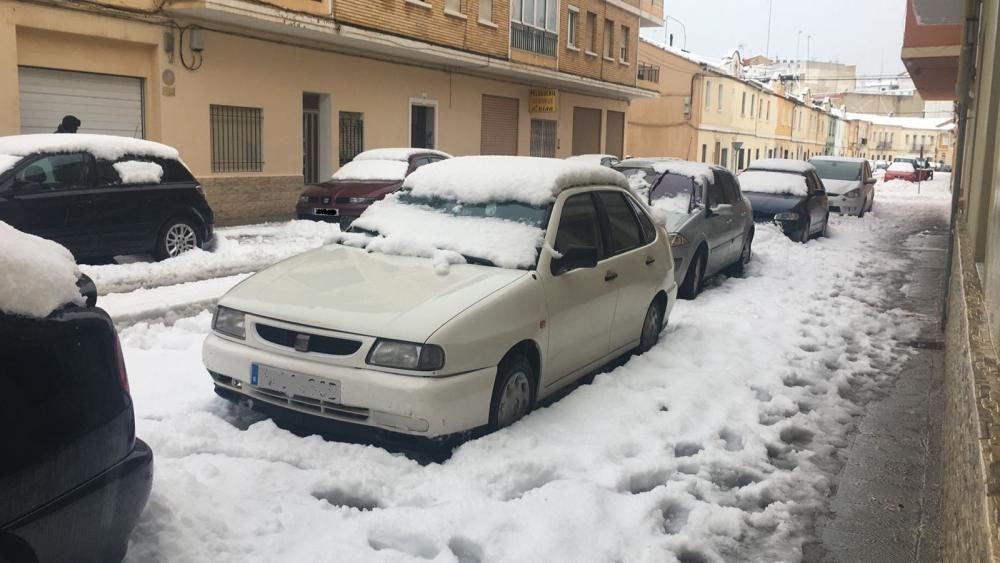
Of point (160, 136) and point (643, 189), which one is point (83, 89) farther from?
point (643, 189)

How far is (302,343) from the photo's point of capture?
4.77 m

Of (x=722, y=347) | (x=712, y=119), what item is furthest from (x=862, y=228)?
(x=712, y=119)

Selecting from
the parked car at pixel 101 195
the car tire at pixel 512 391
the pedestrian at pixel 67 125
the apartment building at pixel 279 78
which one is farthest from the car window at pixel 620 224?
the apartment building at pixel 279 78

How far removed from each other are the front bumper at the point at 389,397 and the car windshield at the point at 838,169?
2171cm

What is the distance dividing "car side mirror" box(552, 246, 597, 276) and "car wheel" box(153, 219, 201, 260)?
7.53 meters

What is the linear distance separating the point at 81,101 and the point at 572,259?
43.6 feet

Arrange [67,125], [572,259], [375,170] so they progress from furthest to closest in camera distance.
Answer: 1. [375,170]
2. [67,125]
3. [572,259]

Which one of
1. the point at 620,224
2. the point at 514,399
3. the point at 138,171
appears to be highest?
the point at 138,171

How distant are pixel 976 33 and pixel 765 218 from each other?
21.9 feet

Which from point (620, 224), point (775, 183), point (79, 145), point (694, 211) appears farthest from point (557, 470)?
point (775, 183)

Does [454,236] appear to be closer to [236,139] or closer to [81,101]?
[81,101]

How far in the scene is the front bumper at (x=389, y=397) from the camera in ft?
14.9

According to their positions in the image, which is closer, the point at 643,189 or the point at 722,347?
the point at 722,347

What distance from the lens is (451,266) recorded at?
555 cm
